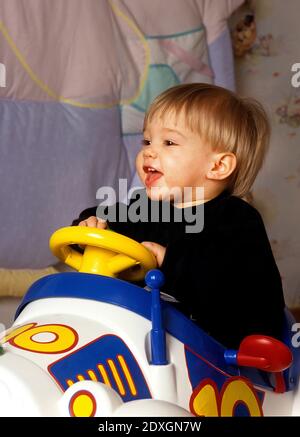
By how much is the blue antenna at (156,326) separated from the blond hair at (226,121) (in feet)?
1.10

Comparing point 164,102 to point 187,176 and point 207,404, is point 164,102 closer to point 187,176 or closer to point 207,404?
point 187,176

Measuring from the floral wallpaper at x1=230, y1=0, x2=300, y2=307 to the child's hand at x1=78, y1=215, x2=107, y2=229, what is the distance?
917 millimetres

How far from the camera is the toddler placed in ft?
3.22

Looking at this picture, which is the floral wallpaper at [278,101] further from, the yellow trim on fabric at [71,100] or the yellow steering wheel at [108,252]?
the yellow steering wheel at [108,252]

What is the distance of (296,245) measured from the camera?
2.06 meters

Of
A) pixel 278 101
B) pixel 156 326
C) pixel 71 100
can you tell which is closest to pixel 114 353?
Result: pixel 156 326

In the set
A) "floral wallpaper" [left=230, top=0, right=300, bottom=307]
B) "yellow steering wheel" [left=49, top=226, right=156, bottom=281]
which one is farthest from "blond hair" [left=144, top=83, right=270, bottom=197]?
"floral wallpaper" [left=230, top=0, right=300, bottom=307]

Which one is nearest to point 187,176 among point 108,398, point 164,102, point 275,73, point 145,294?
point 164,102

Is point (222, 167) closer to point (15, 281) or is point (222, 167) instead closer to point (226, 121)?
point (226, 121)

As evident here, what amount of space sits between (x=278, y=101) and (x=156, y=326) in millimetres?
1305

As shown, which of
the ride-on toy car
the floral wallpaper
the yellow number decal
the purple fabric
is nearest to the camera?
the ride-on toy car

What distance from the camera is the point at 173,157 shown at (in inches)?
42.9

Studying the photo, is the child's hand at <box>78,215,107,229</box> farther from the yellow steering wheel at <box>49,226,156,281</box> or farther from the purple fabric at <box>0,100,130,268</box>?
the purple fabric at <box>0,100,130,268</box>
